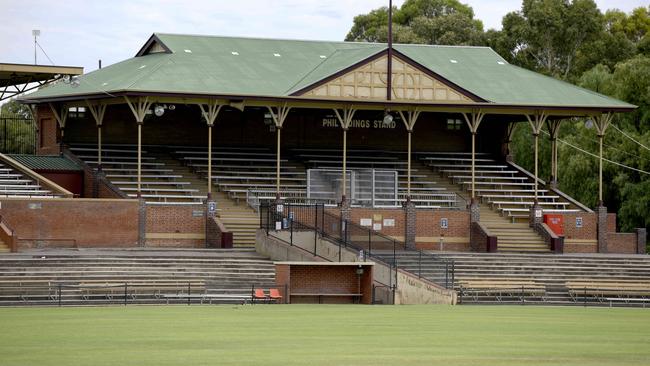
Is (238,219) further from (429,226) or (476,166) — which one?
(476,166)

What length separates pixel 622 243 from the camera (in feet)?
189

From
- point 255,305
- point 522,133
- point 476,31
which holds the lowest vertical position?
point 255,305

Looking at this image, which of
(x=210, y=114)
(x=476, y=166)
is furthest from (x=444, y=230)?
(x=210, y=114)

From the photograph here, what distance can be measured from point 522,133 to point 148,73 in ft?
103

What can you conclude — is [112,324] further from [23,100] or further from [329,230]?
[23,100]

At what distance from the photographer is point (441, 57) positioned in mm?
61969

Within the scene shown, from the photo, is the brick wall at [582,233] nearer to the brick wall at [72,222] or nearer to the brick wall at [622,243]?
the brick wall at [622,243]

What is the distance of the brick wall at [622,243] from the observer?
57594 millimetres

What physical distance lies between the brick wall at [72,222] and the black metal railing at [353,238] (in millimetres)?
4816

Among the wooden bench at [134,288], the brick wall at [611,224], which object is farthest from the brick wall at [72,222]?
the brick wall at [611,224]

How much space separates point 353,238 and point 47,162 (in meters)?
13.2

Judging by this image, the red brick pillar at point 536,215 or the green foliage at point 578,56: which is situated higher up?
the green foliage at point 578,56

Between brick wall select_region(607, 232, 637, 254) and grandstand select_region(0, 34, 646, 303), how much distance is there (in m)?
0.06

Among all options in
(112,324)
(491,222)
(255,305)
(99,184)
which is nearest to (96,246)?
(99,184)
